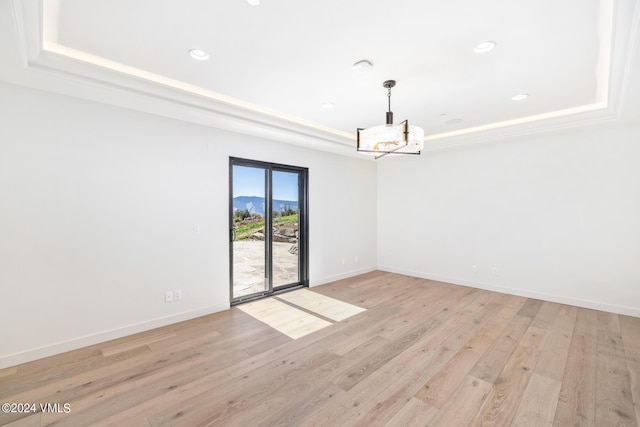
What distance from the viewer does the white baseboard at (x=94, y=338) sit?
2514 mm

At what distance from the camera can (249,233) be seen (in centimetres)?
432

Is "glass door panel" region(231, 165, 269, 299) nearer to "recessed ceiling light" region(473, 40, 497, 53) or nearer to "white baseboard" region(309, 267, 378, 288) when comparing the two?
"white baseboard" region(309, 267, 378, 288)

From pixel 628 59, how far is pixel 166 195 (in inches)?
183

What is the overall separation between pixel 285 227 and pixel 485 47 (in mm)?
3607

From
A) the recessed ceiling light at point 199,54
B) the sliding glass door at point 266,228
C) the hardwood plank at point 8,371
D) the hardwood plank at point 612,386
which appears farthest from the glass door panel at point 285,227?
the hardwood plank at point 612,386

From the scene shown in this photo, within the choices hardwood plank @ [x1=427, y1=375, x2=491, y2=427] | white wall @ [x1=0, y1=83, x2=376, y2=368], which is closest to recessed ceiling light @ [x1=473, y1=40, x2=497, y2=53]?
hardwood plank @ [x1=427, y1=375, x2=491, y2=427]

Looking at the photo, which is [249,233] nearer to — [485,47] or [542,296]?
[485,47]

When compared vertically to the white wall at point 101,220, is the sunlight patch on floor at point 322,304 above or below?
below

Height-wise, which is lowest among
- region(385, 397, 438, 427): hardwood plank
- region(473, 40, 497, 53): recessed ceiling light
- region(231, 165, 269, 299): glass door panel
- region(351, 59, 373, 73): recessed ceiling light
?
region(385, 397, 438, 427): hardwood plank

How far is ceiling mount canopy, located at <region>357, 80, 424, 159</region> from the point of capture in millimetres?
2752

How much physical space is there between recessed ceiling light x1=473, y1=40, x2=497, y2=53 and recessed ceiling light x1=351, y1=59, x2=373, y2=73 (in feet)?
2.89

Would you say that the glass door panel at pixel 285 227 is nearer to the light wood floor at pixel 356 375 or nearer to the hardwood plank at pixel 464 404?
the light wood floor at pixel 356 375

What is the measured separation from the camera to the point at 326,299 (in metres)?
4.36

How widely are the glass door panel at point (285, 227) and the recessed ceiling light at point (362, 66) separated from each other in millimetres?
2399
